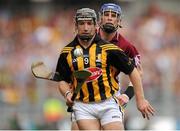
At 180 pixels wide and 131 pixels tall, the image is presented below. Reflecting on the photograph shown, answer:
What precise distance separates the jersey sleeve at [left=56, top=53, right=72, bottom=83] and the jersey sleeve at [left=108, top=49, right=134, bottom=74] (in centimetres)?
50

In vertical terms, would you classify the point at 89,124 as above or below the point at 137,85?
below

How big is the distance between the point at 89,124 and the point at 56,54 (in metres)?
8.26

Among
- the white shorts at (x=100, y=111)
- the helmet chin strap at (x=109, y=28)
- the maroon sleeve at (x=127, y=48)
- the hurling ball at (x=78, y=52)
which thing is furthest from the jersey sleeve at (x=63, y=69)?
the maroon sleeve at (x=127, y=48)

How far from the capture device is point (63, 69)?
8.56 m

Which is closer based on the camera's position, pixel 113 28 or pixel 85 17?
pixel 85 17

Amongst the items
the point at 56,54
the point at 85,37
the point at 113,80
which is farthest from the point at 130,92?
the point at 56,54

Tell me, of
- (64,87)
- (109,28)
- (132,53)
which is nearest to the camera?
(64,87)

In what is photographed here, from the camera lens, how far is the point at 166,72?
1510 cm

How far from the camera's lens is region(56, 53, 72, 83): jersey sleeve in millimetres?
8477

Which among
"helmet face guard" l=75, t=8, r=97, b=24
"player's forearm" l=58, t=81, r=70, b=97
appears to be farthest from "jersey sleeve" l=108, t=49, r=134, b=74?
"player's forearm" l=58, t=81, r=70, b=97

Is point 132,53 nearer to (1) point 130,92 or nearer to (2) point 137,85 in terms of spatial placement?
(1) point 130,92

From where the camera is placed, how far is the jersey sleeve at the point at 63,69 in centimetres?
848

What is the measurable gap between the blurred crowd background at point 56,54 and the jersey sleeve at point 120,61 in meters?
5.94

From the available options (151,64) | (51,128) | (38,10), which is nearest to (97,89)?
(51,128)
